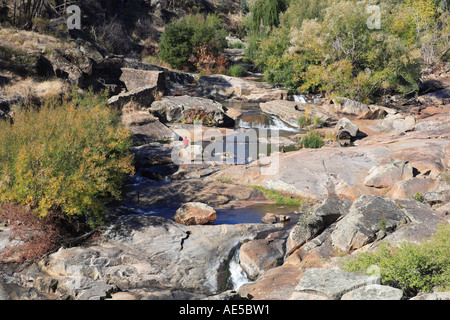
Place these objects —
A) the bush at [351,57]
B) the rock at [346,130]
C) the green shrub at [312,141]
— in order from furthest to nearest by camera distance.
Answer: the bush at [351,57], the rock at [346,130], the green shrub at [312,141]

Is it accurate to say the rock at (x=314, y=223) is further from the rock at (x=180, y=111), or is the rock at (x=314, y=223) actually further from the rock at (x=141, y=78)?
the rock at (x=141, y=78)

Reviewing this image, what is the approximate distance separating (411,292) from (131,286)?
5.31 meters

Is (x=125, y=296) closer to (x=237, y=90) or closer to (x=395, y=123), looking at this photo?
(x=395, y=123)

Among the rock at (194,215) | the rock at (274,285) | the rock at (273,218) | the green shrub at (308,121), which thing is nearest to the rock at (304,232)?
the rock at (274,285)

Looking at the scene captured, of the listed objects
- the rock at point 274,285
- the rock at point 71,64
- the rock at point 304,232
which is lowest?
the rock at point 274,285

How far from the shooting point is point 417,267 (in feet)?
21.1

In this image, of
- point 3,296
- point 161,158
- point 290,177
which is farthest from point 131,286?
point 161,158

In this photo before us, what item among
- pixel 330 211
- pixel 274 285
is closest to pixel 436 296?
pixel 274 285

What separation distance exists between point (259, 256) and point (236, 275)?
703 mm

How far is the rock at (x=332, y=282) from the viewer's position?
5.72 meters

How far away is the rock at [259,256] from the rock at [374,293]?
11.0ft

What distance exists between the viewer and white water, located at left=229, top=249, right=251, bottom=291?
27.9ft

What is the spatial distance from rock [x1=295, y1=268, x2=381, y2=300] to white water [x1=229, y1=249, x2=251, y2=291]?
100 inches

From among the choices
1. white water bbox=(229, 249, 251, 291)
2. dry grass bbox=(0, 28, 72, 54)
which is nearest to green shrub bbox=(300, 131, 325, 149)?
white water bbox=(229, 249, 251, 291)
